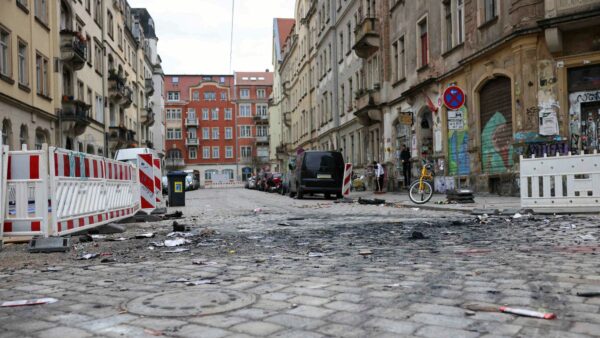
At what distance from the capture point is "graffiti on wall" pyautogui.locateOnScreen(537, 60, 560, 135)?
15891 mm

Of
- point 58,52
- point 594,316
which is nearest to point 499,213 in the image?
point 594,316

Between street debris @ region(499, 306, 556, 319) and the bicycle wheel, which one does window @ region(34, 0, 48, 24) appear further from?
street debris @ region(499, 306, 556, 319)

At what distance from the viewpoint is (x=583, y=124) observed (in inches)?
611

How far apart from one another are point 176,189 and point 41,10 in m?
13.2

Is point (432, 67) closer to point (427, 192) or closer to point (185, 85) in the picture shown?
point (427, 192)

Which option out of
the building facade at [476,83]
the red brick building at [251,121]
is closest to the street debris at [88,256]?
the building facade at [476,83]

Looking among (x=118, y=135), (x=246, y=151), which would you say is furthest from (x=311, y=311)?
(x=246, y=151)

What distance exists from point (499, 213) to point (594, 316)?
816 cm

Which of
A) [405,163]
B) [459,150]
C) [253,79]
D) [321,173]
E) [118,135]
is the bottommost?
[321,173]

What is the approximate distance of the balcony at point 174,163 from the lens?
102250mm

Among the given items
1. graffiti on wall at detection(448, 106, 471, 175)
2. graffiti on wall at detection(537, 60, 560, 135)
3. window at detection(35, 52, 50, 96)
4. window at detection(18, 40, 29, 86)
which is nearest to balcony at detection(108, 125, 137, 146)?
window at detection(35, 52, 50, 96)

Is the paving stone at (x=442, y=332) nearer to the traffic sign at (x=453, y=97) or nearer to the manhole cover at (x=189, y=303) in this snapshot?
the manhole cover at (x=189, y=303)

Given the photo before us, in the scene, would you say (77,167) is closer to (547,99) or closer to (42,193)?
(42,193)

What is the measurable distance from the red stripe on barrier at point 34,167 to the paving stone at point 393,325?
20.1 ft
